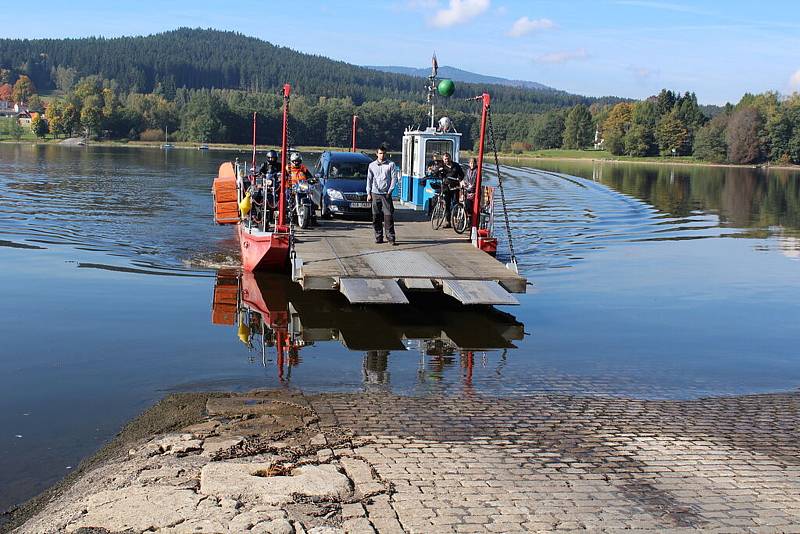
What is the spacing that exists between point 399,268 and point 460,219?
16.9 ft

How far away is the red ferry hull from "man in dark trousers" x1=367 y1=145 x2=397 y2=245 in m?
1.87

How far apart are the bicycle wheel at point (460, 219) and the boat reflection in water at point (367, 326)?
3.51 m

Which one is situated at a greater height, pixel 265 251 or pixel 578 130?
pixel 578 130

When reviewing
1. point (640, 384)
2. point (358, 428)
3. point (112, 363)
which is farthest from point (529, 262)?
point (358, 428)

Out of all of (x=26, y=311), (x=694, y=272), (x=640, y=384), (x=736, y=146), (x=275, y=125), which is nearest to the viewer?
(x=640, y=384)

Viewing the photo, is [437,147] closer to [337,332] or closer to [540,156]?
[337,332]

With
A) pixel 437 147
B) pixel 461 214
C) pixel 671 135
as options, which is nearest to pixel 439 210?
pixel 461 214

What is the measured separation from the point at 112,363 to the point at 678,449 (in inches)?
286

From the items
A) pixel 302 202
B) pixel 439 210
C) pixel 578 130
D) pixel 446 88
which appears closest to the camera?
pixel 302 202

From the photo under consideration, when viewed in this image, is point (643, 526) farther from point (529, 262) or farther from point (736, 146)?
point (736, 146)

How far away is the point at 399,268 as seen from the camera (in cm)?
1502

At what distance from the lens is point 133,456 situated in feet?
25.6

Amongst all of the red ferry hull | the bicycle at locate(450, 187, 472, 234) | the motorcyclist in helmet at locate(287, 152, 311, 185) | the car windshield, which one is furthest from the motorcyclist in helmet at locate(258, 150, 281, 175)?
the bicycle at locate(450, 187, 472, 234)

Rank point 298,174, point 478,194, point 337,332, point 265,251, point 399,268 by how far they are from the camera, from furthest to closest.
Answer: point 298,174
point 478,194
point 265,251
point 399,268
point 337,332
